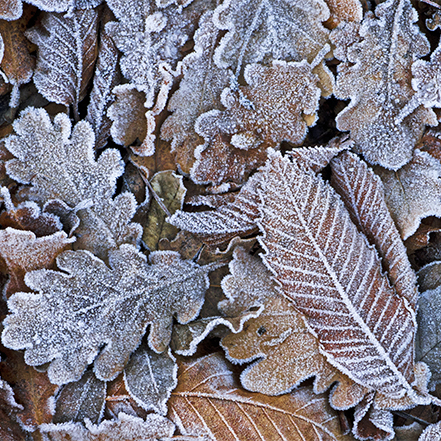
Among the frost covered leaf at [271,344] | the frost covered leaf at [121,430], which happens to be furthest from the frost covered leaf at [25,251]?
the frost covered leaf at [271,344]

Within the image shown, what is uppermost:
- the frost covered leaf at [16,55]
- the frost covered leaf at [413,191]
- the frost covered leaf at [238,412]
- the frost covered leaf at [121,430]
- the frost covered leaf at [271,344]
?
the frost covered leaf at [16,55]

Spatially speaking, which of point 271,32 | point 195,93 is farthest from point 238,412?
point 271,32

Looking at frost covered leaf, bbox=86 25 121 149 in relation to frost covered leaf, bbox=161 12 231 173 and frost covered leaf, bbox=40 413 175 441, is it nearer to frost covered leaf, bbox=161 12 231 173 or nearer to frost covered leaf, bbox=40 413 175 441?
frost covered leaf, bbox=161 12 231 173

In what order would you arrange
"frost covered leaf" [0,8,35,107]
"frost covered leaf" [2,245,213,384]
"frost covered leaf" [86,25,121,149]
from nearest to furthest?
"frost covered leaf" [2,245,213,384]
"frost covered leaf" [0,8,35,107]
"frost covered leaf" [86,25,121,149]

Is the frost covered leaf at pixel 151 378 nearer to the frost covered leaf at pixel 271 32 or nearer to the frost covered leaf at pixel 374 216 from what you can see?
the frost covered leaf at pixel 374 216

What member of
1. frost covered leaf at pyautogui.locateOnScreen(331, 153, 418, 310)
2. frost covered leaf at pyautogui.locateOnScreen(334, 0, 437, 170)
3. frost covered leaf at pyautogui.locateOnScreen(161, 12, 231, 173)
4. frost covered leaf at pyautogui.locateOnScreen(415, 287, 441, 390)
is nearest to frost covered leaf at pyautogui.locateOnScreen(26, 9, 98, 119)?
frost covered leaf at pyautogui.locateOnScreen(161, 12, 231, 173)

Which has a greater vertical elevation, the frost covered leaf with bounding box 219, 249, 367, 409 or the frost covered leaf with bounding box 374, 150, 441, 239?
the frost covered leaf with bounding box 374, 150, 441, 239
